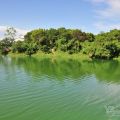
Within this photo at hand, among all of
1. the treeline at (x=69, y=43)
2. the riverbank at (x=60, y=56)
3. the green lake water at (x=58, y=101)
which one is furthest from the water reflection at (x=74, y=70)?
the riverbank at (x=60, y=56)

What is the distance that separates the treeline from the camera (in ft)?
242

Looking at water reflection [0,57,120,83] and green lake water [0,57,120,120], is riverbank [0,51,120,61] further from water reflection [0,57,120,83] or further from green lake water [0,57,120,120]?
green lake water [0,57,120,120]

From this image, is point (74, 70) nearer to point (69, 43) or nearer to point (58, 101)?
point (58, 101)

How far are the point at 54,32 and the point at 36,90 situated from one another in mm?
75974

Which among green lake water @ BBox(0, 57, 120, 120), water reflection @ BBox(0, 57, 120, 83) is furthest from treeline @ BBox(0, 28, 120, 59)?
green lake water @ BBox(0, 57, 120, 120)

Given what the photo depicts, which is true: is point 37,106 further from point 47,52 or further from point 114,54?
point 47,52

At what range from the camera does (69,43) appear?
8462 centimetres

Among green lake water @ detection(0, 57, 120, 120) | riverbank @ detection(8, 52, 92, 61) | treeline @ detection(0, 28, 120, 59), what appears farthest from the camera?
riverbank @ detection(8, 52, 92, 61)

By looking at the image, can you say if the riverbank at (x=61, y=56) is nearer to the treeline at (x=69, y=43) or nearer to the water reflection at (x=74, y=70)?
the treeline at (x=69, y=43)

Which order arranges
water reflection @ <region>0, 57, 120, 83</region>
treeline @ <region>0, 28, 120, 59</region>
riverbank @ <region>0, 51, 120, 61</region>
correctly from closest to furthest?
water reflection @ <region>0, 57, 120, 83</region>, treeline @ <region>0, 28, 120, 59</region>, riverbank @ <region>0, 51, 120, 61</region>

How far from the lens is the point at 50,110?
2070cm

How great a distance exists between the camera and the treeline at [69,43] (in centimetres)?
7362

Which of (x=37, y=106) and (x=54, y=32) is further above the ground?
(x=54, y=32)

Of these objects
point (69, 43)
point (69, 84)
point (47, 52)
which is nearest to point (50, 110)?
point (69, 84)
